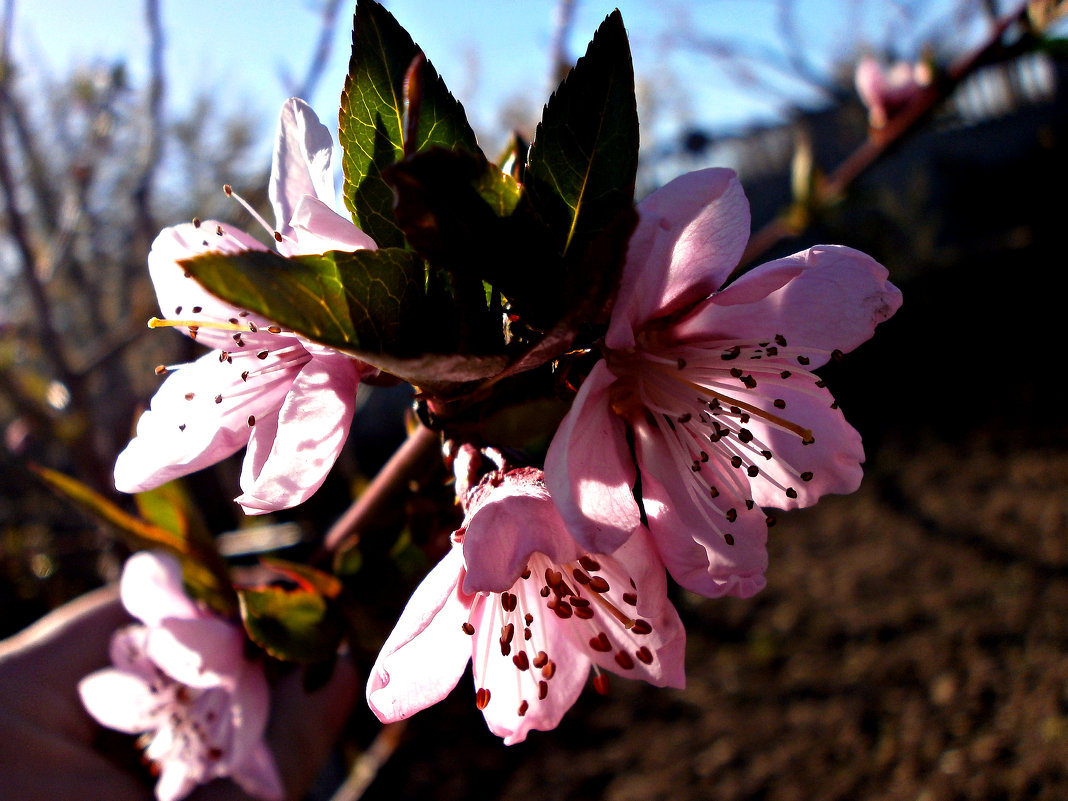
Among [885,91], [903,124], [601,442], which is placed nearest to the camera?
[601,442]

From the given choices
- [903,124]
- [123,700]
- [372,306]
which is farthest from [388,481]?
[903,124]

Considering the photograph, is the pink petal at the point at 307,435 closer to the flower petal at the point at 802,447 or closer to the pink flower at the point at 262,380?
the pink flower at the point at 262,380

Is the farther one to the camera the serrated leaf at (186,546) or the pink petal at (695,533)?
the serrated leaf at (186,546)

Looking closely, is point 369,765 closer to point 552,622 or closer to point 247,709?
point 247,709

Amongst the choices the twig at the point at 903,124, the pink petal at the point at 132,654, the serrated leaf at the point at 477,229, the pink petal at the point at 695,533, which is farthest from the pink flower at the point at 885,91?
the pink petal at the point at 132,654

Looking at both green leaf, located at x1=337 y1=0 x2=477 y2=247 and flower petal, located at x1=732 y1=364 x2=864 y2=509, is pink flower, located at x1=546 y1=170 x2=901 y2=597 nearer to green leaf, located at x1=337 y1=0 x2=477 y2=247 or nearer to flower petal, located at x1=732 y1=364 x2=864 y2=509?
flower petal, located at x1=732 y1=364 x2=864 y2=509

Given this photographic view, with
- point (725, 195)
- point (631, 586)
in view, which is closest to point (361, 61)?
point (725, 195)

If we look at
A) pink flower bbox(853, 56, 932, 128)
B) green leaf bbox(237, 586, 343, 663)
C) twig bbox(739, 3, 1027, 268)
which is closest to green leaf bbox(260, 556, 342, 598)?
green leaf bbox(237, 586, 343, 663)
